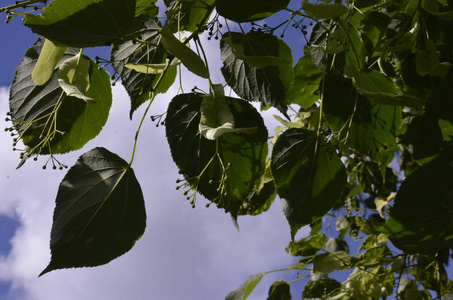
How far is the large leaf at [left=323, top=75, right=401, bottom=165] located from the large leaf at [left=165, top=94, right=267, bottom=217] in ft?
0.67

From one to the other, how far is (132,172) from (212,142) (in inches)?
6.7

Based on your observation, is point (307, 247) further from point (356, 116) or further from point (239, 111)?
point (239, 111)

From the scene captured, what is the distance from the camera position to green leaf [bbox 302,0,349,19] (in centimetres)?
82

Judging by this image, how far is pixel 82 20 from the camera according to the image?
775 mm

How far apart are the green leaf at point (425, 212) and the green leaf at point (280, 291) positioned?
0.76m

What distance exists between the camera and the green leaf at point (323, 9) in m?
0.82

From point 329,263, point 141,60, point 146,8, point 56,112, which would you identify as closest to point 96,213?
point 56,112

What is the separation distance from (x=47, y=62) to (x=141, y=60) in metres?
0.24

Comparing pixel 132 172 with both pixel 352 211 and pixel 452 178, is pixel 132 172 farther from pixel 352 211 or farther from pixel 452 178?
pixel 352 211

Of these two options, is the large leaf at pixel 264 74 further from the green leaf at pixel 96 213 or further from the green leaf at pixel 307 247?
the green leaf at pixel 307 247

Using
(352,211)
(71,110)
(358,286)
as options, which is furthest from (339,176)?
(352,211)

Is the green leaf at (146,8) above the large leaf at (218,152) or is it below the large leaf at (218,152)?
above

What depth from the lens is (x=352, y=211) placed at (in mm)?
2418

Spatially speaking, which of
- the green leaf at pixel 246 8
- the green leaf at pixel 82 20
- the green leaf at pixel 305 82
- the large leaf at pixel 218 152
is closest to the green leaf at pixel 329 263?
the green leaf at pixel 305 82
